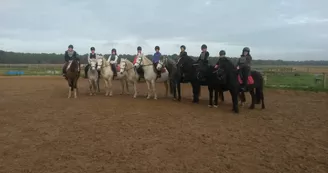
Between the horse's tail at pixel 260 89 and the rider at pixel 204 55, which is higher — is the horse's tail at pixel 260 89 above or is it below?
below

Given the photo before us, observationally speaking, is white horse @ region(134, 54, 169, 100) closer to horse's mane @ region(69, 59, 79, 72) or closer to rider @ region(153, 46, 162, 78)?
rider @ region(153, 46, 162, 78)

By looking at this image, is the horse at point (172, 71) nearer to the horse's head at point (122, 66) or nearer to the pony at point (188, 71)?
the pony at point (188, 71)

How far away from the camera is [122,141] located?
24.1 feet

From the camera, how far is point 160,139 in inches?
297

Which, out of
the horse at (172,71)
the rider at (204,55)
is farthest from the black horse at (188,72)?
the rider at (204,55)

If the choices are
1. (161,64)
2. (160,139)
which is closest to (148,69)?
(161,64)

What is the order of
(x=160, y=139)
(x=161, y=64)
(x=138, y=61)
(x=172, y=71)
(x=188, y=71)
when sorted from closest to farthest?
(x=160, y=139) → (x=188, y=71) → (x=161, y=64) → (x=172, y=71) → (x=138, y=61)

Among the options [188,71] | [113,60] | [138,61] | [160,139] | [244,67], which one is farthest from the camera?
[113,60]

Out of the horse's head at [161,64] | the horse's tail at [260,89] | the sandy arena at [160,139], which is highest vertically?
the horse's head at [161,64]

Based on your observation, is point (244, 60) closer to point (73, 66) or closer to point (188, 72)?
point (188, 72)

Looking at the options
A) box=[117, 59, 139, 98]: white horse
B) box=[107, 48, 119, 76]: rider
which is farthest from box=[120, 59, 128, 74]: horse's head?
box=[107, 48, 119, 76]: rider

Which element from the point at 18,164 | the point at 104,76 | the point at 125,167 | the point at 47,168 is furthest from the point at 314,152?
the point at 104,76

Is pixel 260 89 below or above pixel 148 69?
below

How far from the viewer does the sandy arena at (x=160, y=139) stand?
19.0ft
